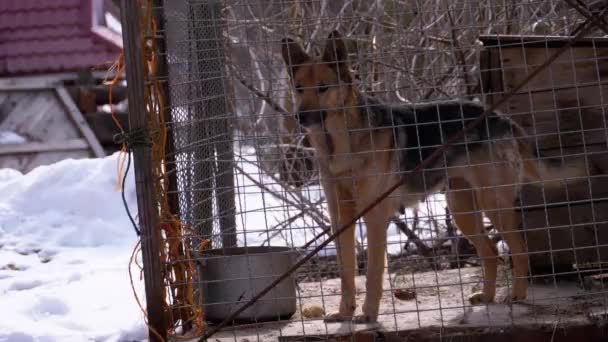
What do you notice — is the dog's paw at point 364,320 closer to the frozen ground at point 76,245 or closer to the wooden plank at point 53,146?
the frozen ground at point 76,245

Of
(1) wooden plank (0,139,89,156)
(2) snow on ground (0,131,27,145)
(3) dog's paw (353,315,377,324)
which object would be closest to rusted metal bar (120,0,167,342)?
(3) dog's paw (353,315,377,324)

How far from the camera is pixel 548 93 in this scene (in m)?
5.50

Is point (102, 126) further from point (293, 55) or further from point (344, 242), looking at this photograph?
point (344, 242)

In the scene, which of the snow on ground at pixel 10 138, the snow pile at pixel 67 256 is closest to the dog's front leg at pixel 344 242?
the snow pile at pixel 67 256

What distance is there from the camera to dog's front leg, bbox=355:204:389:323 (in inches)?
186

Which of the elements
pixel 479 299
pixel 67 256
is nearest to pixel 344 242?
pixel 479 299

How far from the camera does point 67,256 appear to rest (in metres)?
7.57

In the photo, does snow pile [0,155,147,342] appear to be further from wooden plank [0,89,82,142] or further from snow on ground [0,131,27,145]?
wooden plank [0,89,82,142]

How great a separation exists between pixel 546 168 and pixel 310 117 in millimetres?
1578

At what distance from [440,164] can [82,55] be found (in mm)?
10168

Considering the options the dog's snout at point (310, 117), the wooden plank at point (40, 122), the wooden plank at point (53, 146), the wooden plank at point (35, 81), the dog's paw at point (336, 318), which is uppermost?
the wooden plank at point (35, 81)

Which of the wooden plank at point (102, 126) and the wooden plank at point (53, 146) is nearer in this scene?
the wooden plank at point (53, 146)

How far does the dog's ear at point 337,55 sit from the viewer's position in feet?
15.6

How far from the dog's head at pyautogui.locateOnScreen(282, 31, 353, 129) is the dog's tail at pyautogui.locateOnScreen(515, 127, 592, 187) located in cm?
122
